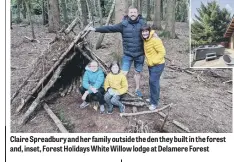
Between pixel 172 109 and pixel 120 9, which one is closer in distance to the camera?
pixel 172 109

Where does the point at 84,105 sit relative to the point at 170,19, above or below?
below

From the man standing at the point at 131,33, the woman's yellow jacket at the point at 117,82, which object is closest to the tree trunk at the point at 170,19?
the man standing at the point at 131,33

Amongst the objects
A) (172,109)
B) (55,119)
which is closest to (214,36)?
(172,109)

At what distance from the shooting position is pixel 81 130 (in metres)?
5.21

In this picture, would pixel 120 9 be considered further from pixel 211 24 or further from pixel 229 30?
pixel 211 24

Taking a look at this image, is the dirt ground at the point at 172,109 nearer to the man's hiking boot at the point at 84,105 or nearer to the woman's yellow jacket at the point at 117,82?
the man's hiking boot at the point at 84,105

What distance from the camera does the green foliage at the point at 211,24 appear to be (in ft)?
24.8

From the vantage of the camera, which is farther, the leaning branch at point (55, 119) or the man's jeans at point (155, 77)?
the man's jeans at point (155, 77)

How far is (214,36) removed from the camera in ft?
26.9

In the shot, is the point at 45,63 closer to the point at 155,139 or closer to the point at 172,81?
the point at 155,139

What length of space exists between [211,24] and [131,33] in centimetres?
385

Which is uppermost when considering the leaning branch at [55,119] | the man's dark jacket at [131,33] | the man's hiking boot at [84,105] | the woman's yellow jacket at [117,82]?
the man's dark jacket at [131,33]

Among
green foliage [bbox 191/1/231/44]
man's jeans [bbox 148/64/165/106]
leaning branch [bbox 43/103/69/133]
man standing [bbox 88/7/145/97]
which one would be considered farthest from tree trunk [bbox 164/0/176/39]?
leaning branch [bbox 43/103/69/133]

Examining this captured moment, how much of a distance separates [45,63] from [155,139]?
2584 mm
